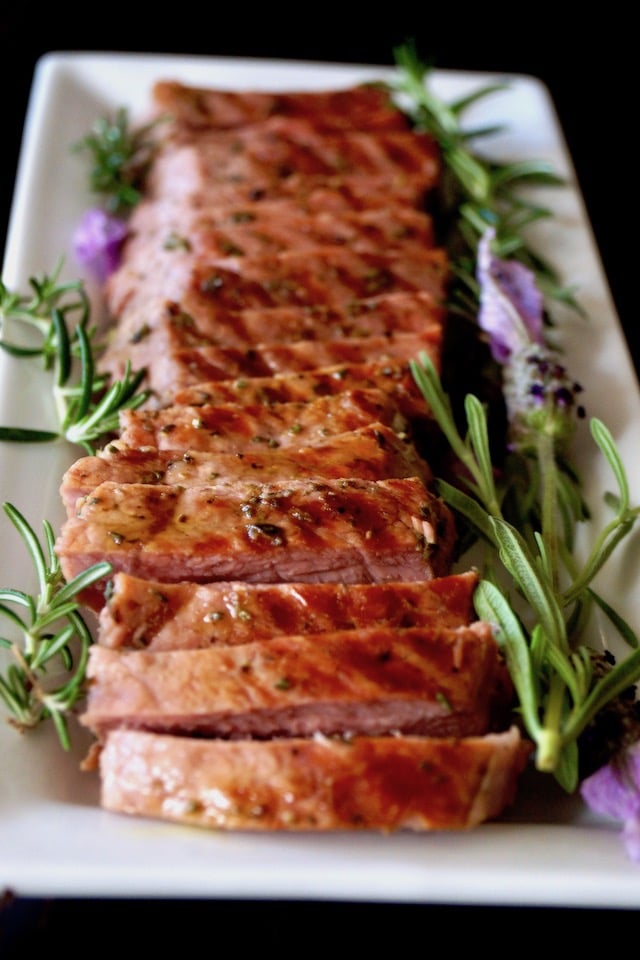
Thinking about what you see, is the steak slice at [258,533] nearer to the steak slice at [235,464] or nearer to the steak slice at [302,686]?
the steak slice at [235,464]

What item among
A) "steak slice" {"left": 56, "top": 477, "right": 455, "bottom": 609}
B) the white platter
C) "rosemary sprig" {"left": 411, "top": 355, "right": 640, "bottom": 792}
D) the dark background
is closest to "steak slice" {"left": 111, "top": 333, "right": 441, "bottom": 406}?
"rosemary sprig" {"left": 411, "top": 355, "right": 640, "bottom": 792}

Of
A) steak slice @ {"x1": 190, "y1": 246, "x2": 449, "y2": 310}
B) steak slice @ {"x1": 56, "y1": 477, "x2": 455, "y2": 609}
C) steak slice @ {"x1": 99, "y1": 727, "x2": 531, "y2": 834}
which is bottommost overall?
steak slice @ {"x1": 99, "y1": 727, "x2": 531, "y2": 834}

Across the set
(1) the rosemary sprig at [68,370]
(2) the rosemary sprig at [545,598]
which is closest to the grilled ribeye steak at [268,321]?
(1) the rosemary sprig at [68,370]

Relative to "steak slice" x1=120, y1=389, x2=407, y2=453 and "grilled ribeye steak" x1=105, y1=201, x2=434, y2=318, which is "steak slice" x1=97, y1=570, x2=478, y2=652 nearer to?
"steak slice" x1=120, y1=389, x2=407, y2=453

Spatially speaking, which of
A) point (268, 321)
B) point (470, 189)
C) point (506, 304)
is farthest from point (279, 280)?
point (470, 189)

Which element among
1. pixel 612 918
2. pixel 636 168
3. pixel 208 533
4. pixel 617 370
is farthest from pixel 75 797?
pixel 636 168

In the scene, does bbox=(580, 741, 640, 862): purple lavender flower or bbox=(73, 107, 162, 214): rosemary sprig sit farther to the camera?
bbox=(73, 107, 162, 214): rosemary sprig
